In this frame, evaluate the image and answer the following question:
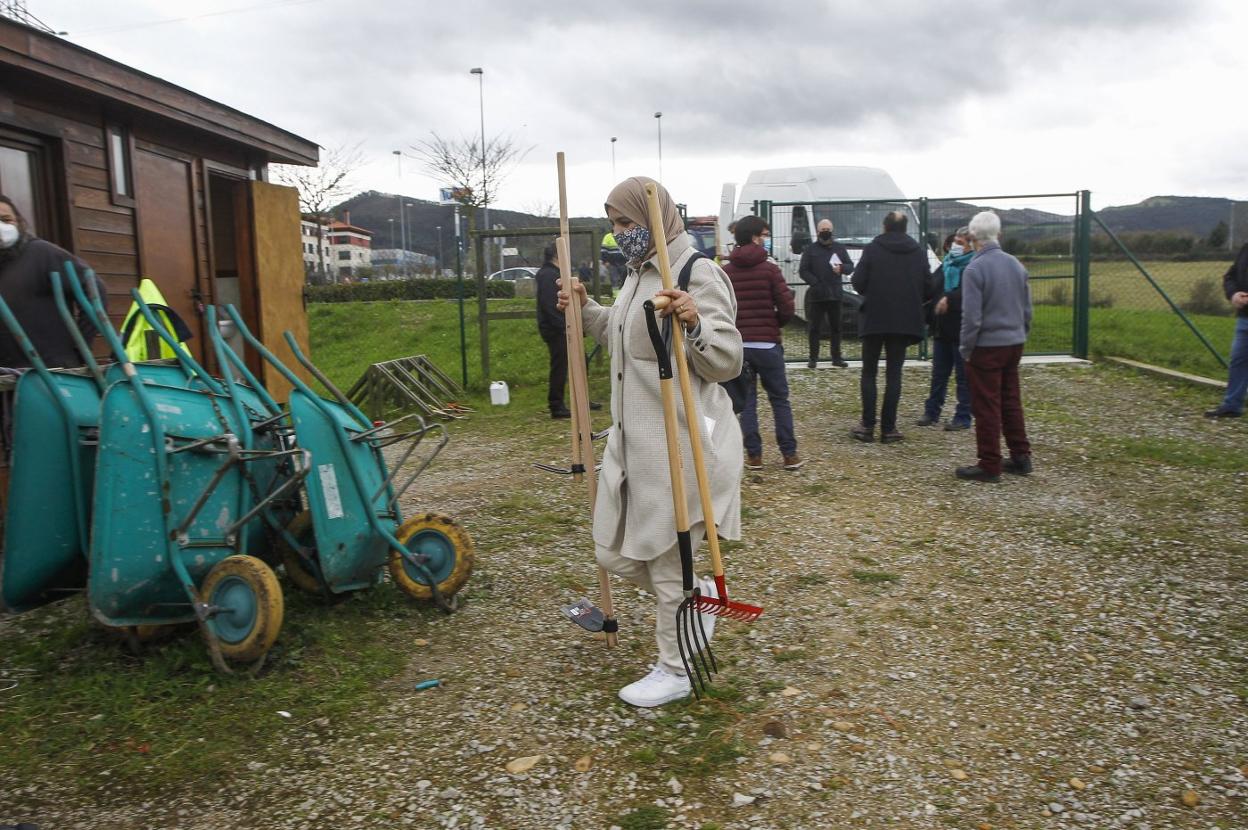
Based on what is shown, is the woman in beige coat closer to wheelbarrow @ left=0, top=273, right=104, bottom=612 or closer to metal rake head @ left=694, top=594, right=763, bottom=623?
metal rake head @ left=694, top=594, right=763, bottom=623

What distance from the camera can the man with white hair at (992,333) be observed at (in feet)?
22.9

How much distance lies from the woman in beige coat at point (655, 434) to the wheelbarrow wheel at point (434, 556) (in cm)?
113

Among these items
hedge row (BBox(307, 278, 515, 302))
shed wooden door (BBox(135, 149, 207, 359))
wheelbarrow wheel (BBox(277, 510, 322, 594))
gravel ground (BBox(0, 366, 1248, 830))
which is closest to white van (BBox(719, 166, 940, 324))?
shed wooden door (BBox(135, 149, 207, 359))

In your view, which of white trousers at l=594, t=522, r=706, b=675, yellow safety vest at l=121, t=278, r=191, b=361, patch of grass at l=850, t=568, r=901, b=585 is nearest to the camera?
white trousers at l=594, t=522, r=706, b=675

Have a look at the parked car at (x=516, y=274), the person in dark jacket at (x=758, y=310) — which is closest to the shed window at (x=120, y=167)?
the person in dark jacket at (x=758, y=310)

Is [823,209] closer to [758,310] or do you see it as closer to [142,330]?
[758,310]

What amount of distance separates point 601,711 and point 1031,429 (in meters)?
6.77

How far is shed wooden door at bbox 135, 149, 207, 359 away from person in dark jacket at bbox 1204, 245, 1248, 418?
9.53 meters

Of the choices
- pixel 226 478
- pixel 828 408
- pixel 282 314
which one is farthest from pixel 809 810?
pixel 282 314

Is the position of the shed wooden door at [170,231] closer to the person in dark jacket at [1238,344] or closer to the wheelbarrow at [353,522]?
the wheelbarrow at [353,522]

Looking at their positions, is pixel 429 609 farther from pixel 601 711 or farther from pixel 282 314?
pixel 282 314

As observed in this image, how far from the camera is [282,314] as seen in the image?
10180mm

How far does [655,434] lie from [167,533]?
6.48 feet

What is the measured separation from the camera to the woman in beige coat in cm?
349
